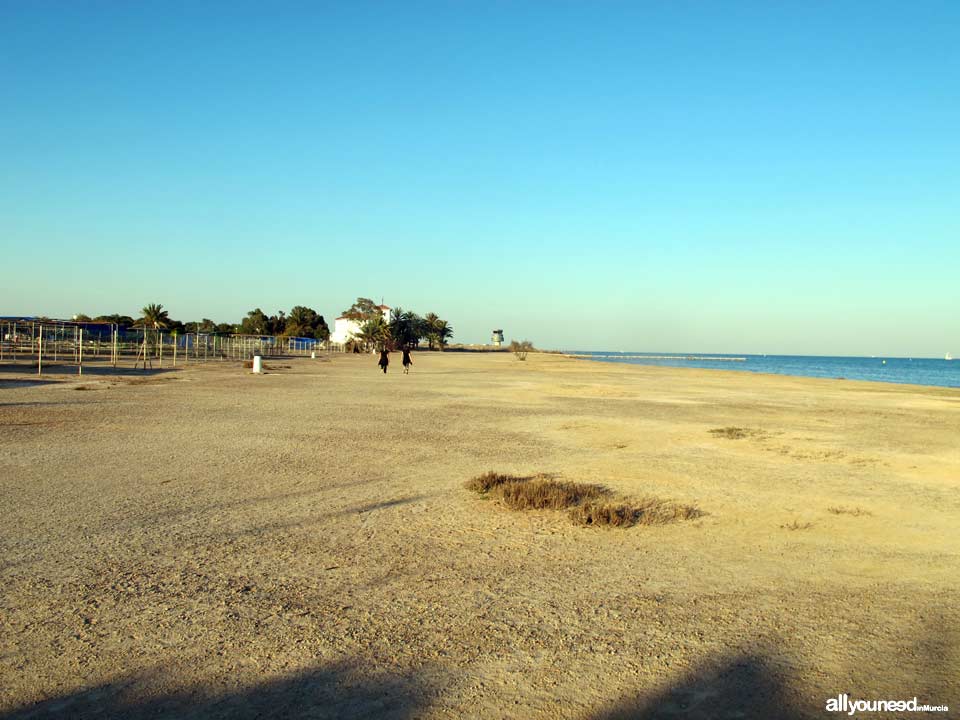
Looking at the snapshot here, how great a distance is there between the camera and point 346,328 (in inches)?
5236

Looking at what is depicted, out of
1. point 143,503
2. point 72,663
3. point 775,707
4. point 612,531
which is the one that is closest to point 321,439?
point 143,503

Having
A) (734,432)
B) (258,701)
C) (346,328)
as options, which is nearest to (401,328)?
(346,328)

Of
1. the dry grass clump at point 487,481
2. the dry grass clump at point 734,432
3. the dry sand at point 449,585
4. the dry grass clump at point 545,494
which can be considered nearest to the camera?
the dry sand at point 449,585

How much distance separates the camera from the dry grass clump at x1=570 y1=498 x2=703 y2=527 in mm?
7156

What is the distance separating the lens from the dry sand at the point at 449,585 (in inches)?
144

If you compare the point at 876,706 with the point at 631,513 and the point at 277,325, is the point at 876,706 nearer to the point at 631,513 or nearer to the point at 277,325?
the point at 631,513

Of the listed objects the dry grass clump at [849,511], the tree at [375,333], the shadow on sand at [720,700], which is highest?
the tree at [375,333]

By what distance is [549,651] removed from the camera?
161 inches

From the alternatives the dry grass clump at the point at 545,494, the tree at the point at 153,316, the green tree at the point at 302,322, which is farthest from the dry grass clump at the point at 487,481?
the green tree at the point at 302,322

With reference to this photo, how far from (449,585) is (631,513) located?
282cm

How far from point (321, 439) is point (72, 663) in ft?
29.9

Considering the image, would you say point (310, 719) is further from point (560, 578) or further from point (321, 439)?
point (321, 439)

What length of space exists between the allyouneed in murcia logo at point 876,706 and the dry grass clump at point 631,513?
355 centimetres

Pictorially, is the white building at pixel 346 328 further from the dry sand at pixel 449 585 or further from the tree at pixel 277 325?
the dry sand at pixel 449 585
